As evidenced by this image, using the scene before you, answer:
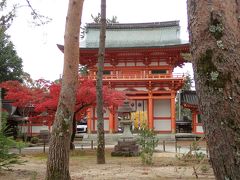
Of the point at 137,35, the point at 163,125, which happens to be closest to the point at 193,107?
the point at 163,125

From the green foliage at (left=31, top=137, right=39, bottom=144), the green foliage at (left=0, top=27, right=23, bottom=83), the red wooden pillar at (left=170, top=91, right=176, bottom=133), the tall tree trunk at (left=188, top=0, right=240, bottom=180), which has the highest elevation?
the green foliage at (left=0, top=27, right=23, bottom=83)

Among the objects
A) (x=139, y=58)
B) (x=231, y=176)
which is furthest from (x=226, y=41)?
(x=139, y=58)

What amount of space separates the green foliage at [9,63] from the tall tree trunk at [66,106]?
3245 centimetres

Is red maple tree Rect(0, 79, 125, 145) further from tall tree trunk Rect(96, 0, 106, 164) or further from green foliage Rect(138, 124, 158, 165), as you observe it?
green foliage Rect(138, 124, 158, 165)

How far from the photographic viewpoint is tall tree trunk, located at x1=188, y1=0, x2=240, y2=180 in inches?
83.4

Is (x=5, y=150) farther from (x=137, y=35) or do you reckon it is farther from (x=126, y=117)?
(x=137, y=35)

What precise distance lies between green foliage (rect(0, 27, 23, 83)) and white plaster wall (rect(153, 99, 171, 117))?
15.2 metres

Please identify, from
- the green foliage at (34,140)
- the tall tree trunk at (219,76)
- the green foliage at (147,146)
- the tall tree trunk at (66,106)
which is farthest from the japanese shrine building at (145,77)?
the tall tree trunk at (219,76)

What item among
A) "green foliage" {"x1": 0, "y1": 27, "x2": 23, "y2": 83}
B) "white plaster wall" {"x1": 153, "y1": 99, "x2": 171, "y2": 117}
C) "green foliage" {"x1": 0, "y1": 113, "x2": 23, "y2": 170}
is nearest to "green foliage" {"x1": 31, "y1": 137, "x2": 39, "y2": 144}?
"white plaster wall" {"x1": 153, "y1": 99, "x2": 171, "y2": 117}

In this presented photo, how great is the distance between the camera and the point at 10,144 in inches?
394

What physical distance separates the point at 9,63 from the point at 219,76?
39.1 m

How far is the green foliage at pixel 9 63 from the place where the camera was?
39.0m

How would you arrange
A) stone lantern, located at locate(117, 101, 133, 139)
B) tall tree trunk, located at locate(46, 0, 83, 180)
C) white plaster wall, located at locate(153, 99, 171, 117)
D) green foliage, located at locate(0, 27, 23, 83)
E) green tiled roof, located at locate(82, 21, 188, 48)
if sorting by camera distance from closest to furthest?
tall tree trunk, located at locate(46, 0, 83, 180), stone lantern, located at locate(117, 101, 133, 139), white plaster wall, located at locate(153, 99, 171, 117), green tiled roof, located at locate(82, 21, 188, 48), green foliage, located at locate(0, 27, 23, 83)

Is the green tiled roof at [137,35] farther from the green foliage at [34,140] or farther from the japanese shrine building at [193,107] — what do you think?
the green foliage at [34,140]
